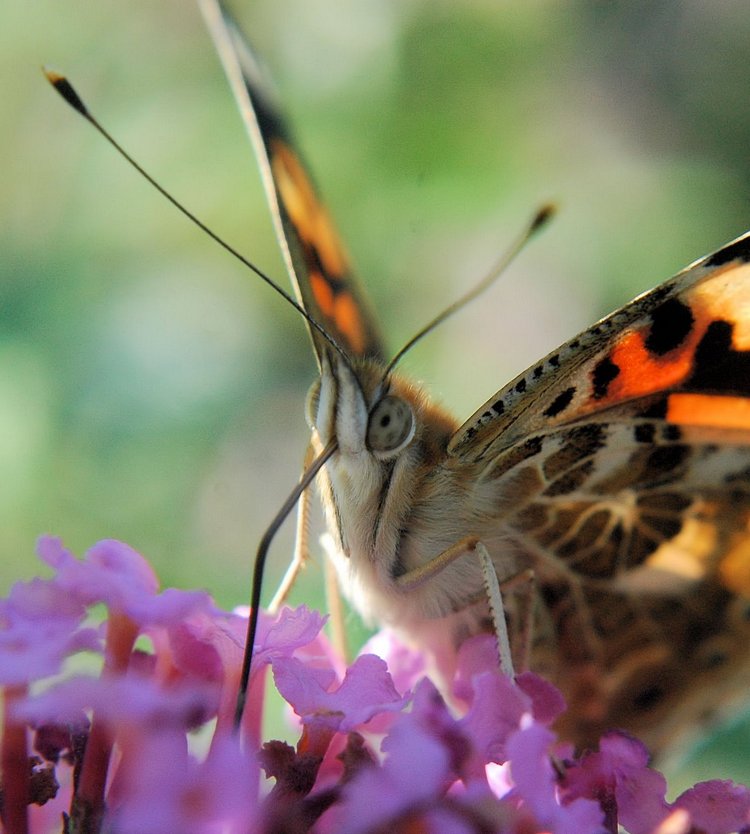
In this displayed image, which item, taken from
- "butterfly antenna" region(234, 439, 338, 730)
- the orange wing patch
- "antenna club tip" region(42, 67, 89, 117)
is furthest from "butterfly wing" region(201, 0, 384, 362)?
"butterfly antenna" region(234, 439, 338, 730)

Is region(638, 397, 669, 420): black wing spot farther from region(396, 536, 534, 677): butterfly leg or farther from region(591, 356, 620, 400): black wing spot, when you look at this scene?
region(396, 536, 534, 677): butterfly leg

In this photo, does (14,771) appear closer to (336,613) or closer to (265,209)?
(336,613)

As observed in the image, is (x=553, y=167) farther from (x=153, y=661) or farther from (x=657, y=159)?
(x=153, y=661)

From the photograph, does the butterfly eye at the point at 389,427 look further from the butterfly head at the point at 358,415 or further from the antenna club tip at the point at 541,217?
the antenna club tip at the point at 541,217

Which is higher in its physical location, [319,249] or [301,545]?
[319,249]

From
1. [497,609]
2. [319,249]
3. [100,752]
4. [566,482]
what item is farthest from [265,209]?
[100,752]

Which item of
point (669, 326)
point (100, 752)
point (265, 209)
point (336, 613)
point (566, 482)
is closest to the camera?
point (100, 752)
